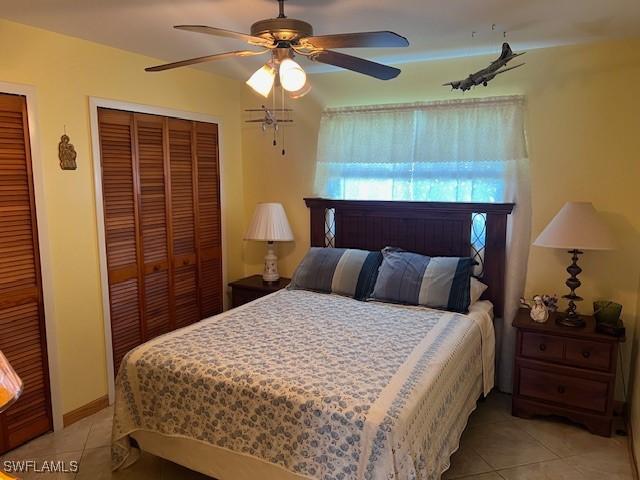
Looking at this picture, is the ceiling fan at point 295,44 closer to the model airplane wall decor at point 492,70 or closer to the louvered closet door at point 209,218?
the model airplane wall decor at point 492,70

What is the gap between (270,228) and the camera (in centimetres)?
374

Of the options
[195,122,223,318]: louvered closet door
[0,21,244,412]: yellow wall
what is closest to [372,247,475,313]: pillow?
[195,122,223,318]: louvered closet door

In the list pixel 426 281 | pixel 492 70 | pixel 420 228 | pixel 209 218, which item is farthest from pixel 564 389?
pixel 209 218

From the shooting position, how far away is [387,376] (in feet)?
6.64

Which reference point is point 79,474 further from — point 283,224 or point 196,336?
point 283,224

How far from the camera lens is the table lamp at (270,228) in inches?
147

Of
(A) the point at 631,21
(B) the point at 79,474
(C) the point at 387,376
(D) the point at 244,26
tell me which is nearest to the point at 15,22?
(D) the point at 244,26

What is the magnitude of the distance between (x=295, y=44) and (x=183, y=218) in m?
2.09

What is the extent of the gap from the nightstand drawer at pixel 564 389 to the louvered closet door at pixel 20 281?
9.66 ft

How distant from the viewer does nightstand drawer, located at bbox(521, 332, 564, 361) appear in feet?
9.24

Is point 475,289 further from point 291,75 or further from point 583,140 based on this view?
point 291,75

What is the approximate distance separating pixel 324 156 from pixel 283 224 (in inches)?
25.2

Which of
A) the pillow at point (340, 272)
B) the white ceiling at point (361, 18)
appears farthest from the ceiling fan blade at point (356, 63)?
the pillow at point (340, 272)

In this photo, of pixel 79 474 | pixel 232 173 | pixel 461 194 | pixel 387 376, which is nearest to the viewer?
pixel 387 376
